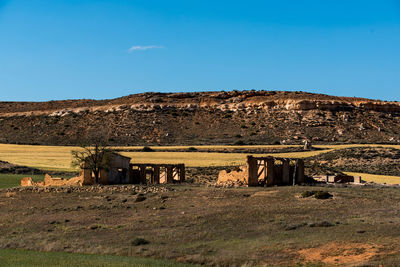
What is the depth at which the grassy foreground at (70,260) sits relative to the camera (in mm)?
21484

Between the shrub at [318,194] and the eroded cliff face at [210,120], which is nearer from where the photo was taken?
the shrub at [318,194]

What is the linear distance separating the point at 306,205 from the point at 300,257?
431 inches

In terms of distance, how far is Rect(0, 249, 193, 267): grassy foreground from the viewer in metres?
21.5

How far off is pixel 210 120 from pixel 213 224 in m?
76.5

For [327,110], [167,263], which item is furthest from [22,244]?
[327,110]

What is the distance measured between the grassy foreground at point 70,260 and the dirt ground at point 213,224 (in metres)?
1.01

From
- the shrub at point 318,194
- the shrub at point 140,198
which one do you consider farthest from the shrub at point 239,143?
the shrub at point 318,194

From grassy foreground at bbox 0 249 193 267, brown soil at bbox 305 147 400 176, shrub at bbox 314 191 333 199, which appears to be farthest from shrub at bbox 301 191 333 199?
brown soil at bbox 305 147 400 176

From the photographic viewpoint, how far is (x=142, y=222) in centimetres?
3066

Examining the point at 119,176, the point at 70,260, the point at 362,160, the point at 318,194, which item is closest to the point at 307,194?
the point at 318,194

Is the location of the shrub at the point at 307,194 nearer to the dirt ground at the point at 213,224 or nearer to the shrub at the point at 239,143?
the dirt ground at the point at 213,224

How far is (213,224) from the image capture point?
2856 cm

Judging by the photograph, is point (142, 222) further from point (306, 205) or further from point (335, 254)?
point (335, 254)

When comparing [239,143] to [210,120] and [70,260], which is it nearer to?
[210,120]
